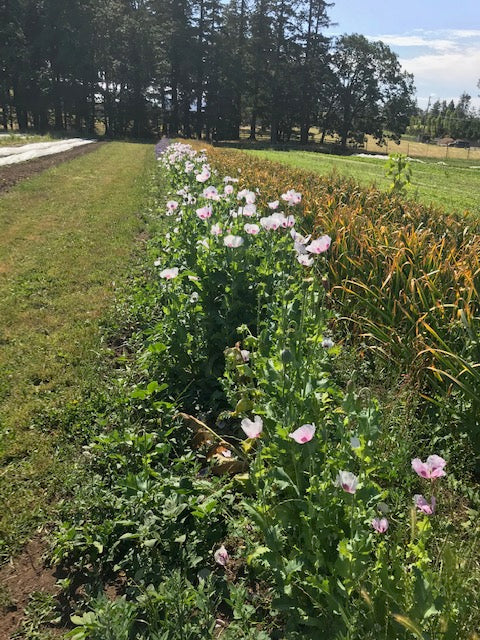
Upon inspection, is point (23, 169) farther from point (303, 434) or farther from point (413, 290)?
point (303, 434)

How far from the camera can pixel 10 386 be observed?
138 inches

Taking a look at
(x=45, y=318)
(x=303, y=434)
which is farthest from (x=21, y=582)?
(x=45, y=318)

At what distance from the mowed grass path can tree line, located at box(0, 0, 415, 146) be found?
39035mm

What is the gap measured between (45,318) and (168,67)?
49129 mm

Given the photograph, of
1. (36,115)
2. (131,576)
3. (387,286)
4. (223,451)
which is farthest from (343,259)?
(36,115)

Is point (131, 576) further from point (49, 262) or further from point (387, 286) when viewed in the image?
point (49, 262)

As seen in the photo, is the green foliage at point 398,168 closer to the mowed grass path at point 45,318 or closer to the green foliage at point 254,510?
the mowed grass path at point 45,318

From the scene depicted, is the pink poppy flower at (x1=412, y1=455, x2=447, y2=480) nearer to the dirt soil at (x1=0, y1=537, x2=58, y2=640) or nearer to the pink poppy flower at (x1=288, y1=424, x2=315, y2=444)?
the pink poppy flower at (x1=288, y1=424, x2=315, y2=444)

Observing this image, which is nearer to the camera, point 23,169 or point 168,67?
point 23,169

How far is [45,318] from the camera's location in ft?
15.5

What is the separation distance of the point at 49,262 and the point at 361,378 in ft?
15.1

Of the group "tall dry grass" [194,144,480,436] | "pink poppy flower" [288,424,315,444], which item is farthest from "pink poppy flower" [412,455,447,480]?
"tall dry grass" [194,144,480,436]

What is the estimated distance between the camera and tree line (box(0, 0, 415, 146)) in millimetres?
42969

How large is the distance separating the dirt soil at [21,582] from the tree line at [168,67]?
4731 cm
